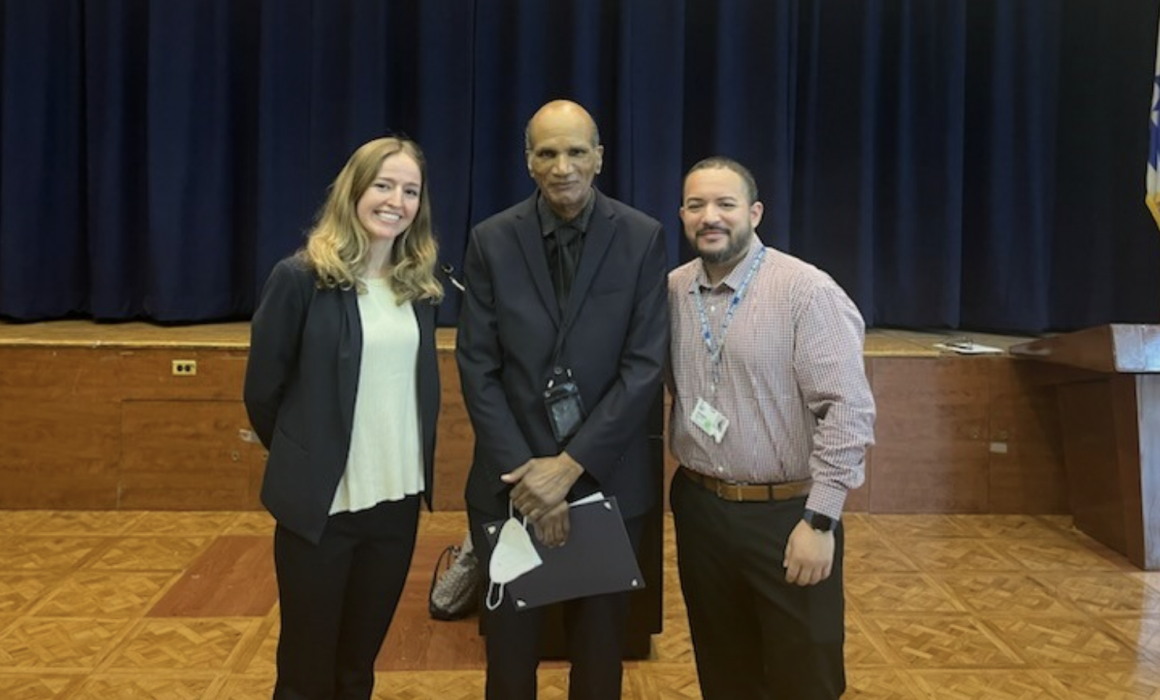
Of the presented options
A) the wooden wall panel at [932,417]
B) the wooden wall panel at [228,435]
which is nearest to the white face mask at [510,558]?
the wooden wall panel at [228,435]

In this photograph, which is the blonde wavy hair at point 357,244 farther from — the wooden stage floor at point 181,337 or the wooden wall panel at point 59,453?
the wooden wall panel at point 59,453

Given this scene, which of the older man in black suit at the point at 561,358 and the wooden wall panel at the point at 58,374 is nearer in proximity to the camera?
the older man in black suit at the point at 561,358

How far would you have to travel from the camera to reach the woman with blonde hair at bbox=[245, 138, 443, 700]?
5.55 feet

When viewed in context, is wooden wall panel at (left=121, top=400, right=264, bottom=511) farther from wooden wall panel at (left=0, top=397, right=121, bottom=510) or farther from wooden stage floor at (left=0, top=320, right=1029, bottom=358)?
wooden stage floor at (left=0, top=320, right=1029, bottom=358)

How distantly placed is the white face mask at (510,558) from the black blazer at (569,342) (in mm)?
53

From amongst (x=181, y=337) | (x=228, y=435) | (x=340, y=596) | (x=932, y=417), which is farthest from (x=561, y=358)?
(x=181, y=337)

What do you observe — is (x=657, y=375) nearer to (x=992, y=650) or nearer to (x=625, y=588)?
(x=625, y=588)

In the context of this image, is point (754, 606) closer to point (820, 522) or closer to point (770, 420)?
point (820, 522)

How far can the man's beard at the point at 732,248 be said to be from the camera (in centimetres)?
172

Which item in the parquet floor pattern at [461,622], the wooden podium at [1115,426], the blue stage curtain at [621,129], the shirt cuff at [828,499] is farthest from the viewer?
the blue stage curtain at [621,129]

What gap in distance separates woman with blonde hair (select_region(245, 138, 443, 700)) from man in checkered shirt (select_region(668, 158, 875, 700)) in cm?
58

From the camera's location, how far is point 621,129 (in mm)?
4590

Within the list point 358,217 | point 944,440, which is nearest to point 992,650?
point 944,440

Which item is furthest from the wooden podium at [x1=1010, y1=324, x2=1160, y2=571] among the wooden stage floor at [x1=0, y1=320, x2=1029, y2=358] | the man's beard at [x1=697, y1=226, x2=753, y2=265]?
the man's beard at [x1=697, y1=226, x2=753, y2=265]
